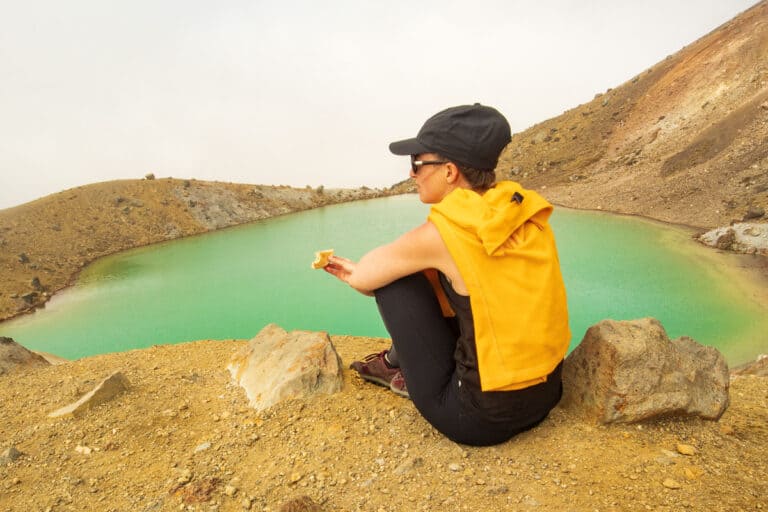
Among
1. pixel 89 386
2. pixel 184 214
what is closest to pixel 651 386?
pixel 89 386

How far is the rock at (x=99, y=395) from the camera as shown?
382 centimetres

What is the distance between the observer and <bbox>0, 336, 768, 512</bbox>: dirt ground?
97.4 inches

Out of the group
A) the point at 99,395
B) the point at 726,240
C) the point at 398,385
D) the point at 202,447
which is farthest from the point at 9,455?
the point at 726,240

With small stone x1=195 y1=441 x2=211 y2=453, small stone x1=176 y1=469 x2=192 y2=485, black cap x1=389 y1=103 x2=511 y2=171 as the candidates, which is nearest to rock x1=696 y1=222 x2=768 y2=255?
black cap x1=389 y1=103 x2=511 y2=171

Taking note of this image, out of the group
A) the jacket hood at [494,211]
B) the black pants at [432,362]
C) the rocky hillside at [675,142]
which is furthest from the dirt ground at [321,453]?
the rocky hillside at [675,142]

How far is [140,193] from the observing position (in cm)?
2389

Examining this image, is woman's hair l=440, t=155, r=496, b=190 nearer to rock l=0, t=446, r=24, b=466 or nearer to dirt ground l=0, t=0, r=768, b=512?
dirt ground l=0, t=0, r=768, b=512

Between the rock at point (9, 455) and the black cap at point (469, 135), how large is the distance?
3628mm

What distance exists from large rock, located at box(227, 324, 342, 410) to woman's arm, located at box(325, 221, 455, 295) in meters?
1.45

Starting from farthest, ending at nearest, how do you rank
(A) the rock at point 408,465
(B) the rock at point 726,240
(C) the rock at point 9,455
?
(B) the rock at point 726,240, (C) the rock at point 9,455, (A) the rock at point 408,465

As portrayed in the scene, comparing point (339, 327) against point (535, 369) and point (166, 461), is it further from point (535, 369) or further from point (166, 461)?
point (535, 369)

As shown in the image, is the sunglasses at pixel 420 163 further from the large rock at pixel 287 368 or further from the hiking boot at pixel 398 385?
the large rock at pixel 287 368

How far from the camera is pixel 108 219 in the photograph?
21.4 metres

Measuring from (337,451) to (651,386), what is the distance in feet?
6.91
